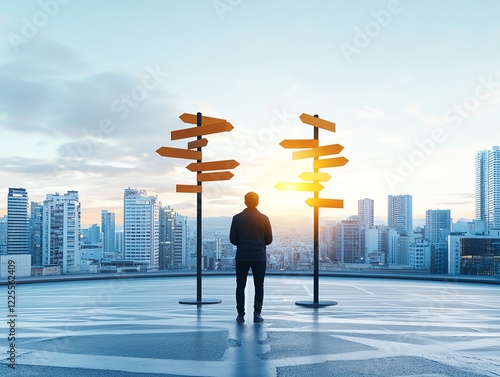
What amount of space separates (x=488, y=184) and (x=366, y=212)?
2972 centimetres

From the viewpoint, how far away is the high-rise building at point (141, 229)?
1852 centimetres

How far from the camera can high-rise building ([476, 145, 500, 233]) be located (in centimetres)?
4581

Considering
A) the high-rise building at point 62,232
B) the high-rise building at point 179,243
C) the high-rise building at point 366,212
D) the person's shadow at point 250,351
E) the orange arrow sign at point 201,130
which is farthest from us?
the high-rise building at point 366,212

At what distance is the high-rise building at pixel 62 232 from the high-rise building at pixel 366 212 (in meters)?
14.5

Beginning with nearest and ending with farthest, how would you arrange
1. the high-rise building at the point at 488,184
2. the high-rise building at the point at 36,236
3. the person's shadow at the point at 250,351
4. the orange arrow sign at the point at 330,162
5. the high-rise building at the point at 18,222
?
the person's shadow at the point at 250,351 < the orange arrow sign at the point at 330,162 < the high-rise building at the point at 36,236 < the high-rise building at the point at 18,222 < the high-rise building at the point at 488,184

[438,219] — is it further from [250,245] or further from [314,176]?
[250,245]

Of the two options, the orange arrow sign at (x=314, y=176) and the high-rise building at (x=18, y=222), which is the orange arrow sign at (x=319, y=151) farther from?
the high-rise building at (x=18, y=222)

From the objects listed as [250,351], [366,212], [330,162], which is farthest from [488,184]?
[250,351]

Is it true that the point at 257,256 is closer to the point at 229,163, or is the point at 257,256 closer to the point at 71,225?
the point at 229,163

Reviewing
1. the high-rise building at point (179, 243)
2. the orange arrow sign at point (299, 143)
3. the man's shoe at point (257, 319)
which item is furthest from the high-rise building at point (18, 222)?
the man's shoe at point (257, 319)

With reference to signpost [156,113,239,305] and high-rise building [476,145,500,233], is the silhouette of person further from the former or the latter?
high-rise building [476,145,500,233]

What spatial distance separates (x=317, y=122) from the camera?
9.06 metres

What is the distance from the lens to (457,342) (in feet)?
16.8

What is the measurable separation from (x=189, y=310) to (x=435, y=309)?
435cm
